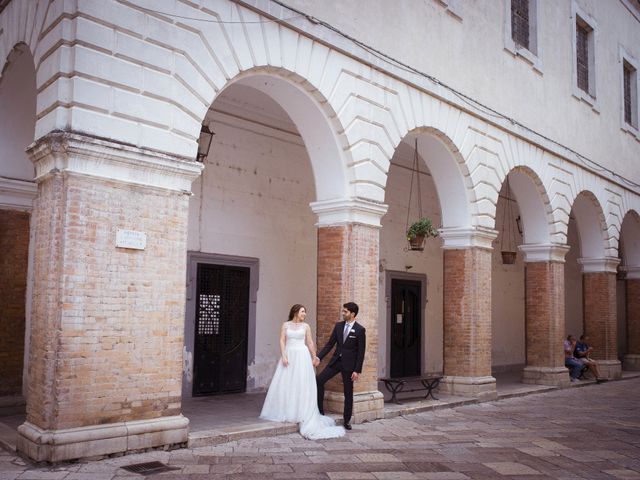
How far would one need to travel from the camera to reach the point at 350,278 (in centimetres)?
960

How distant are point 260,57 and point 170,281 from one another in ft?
10.0

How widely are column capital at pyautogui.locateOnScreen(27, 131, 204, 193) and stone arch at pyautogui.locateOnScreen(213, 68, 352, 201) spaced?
214 cm

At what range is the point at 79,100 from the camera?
21.9 feet

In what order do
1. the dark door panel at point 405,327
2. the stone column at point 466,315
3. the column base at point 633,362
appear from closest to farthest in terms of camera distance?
the stone column at point 466,315, the dark door panel at point 405,327, the column base at point 633,362

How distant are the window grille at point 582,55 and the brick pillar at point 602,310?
14.8 ft

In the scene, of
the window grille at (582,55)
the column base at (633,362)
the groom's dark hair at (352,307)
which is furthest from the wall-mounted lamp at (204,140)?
the column base at (633,362)

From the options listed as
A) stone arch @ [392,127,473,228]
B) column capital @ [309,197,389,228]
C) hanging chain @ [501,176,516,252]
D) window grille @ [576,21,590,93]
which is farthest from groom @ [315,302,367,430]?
hanging chain @ [501,176,516,252]

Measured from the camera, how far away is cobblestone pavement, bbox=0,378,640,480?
21.3 feet

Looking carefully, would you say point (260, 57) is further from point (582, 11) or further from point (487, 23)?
point (582, 11)

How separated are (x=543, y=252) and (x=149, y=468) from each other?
10.8 m

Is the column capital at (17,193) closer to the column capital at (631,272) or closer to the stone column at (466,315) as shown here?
the stone column at (466,315)

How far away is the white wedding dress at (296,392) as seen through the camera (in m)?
8.59

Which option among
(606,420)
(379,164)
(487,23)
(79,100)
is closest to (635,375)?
(606,420)

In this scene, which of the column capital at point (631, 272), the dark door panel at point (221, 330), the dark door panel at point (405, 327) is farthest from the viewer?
the column capital at point (631, 272)
